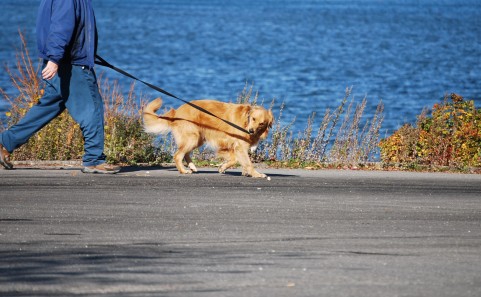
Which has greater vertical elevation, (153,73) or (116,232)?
(116,232)

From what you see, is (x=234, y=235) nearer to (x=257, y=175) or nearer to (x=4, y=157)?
(x=257, y=175)

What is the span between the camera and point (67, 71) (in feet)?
39.3

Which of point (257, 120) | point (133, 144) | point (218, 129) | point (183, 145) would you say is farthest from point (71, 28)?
point (133, 144)

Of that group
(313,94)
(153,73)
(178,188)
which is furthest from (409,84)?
(178,188)

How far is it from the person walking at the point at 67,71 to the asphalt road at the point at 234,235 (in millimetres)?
542

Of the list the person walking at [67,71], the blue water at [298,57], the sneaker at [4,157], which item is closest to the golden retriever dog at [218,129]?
the person walking at [67,71]

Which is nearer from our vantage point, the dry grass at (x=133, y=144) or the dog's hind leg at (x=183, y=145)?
the dog's hind leg at (x=183, y=145)

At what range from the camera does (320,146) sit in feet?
52.1

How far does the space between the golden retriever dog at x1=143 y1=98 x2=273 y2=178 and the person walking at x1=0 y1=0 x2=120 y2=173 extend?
1235 mm

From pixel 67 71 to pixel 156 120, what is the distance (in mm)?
1736

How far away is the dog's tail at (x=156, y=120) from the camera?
13.3 meters

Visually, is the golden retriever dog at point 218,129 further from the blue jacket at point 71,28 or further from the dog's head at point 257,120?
the blue jacket at point 71,28

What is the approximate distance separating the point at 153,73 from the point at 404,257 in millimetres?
49317

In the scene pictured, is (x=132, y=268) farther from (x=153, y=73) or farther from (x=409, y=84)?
(x=153, y=73)
